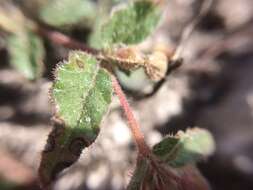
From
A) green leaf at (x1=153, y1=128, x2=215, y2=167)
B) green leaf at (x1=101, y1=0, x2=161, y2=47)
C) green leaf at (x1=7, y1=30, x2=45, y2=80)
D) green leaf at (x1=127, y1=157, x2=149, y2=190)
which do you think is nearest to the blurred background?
green leaf at (x1=7, y1=30, x2=45, y2=80)

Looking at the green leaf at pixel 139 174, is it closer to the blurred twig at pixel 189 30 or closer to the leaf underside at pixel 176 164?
the leaf underside at pixel 176 164

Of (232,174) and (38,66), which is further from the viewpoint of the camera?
(232,174)

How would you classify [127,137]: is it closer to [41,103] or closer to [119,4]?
[41,103]

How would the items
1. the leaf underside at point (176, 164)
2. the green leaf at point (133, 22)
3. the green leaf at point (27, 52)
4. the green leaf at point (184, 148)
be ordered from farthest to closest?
the green leaf at point (27, 52)
the green leaf at point (133, 22)
the green leaf at point (184, 148)
the leaf underside at point (176, 164)

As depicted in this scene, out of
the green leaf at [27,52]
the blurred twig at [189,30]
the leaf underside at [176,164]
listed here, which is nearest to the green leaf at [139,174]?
the leaf underside at [176,164]

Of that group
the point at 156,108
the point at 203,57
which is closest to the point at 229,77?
the point at 203,57

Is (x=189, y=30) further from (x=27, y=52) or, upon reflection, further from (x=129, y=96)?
(x=27, y=52)

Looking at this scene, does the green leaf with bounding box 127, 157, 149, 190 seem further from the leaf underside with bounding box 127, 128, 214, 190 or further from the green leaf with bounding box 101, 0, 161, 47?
the green leaf with bounding box 101, 0, 161, 47

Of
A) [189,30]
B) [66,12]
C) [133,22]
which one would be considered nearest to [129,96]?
[133,22]
